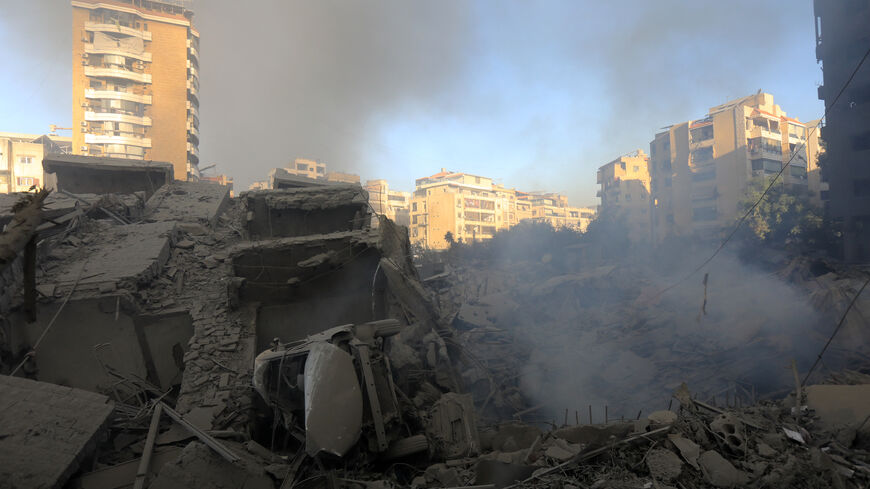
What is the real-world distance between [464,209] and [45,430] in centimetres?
5083

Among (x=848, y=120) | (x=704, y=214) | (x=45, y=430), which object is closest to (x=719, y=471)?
(x=45, y=430)

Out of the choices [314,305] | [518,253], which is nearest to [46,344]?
[314,305]

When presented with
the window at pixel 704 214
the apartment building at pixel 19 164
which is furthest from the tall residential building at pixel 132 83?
the window at pixel 704 214

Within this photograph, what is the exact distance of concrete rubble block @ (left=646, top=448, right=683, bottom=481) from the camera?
3910 mm

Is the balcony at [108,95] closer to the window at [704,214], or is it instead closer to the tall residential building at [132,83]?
the tall residential building at [132,83]

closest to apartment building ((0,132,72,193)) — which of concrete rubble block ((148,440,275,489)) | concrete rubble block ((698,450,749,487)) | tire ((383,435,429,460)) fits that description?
concrete rubble block ((148,440,275,489))

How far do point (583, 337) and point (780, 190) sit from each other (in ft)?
73.2

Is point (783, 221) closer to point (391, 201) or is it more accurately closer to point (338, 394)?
point (338, 394)

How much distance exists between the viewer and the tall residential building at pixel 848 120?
20156 mm

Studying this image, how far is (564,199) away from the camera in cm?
7812

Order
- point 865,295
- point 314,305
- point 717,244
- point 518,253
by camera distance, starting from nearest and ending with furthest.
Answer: point 314,305 < point 865,295 < point 717,244 < point 518,253

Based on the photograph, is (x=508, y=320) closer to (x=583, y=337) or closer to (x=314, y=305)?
(x=583, y=337)

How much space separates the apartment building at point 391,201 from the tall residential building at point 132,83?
24.4 metres

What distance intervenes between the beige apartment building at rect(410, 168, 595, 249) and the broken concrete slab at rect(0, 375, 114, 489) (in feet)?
142
